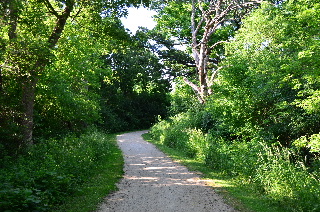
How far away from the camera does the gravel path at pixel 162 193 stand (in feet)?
21.6

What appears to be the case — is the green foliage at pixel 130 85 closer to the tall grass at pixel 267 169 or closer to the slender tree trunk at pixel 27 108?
the tall grass at pixel 267 169

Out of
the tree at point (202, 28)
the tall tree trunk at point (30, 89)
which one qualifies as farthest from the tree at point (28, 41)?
the tree at point (202, 28)

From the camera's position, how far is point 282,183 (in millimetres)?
6891

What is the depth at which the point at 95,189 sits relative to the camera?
7957mm

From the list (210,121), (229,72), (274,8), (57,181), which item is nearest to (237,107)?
(229,72)

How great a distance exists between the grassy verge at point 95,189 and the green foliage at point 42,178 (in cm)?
21

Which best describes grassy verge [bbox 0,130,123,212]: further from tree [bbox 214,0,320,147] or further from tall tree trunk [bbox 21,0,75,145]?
tree [bbox 214,0,320,147]

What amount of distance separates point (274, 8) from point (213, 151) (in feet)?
32.8

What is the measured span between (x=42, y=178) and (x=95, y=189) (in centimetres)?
169

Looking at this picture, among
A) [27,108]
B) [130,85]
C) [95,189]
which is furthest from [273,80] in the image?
[130,85]

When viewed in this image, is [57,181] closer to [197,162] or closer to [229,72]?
[197,162]

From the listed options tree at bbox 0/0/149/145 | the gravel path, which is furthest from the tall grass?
tree at bbox 0/0/149/145

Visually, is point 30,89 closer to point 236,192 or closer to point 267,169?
point 236,192

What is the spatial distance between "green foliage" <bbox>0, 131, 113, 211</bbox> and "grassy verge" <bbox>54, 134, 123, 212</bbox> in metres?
0.21
